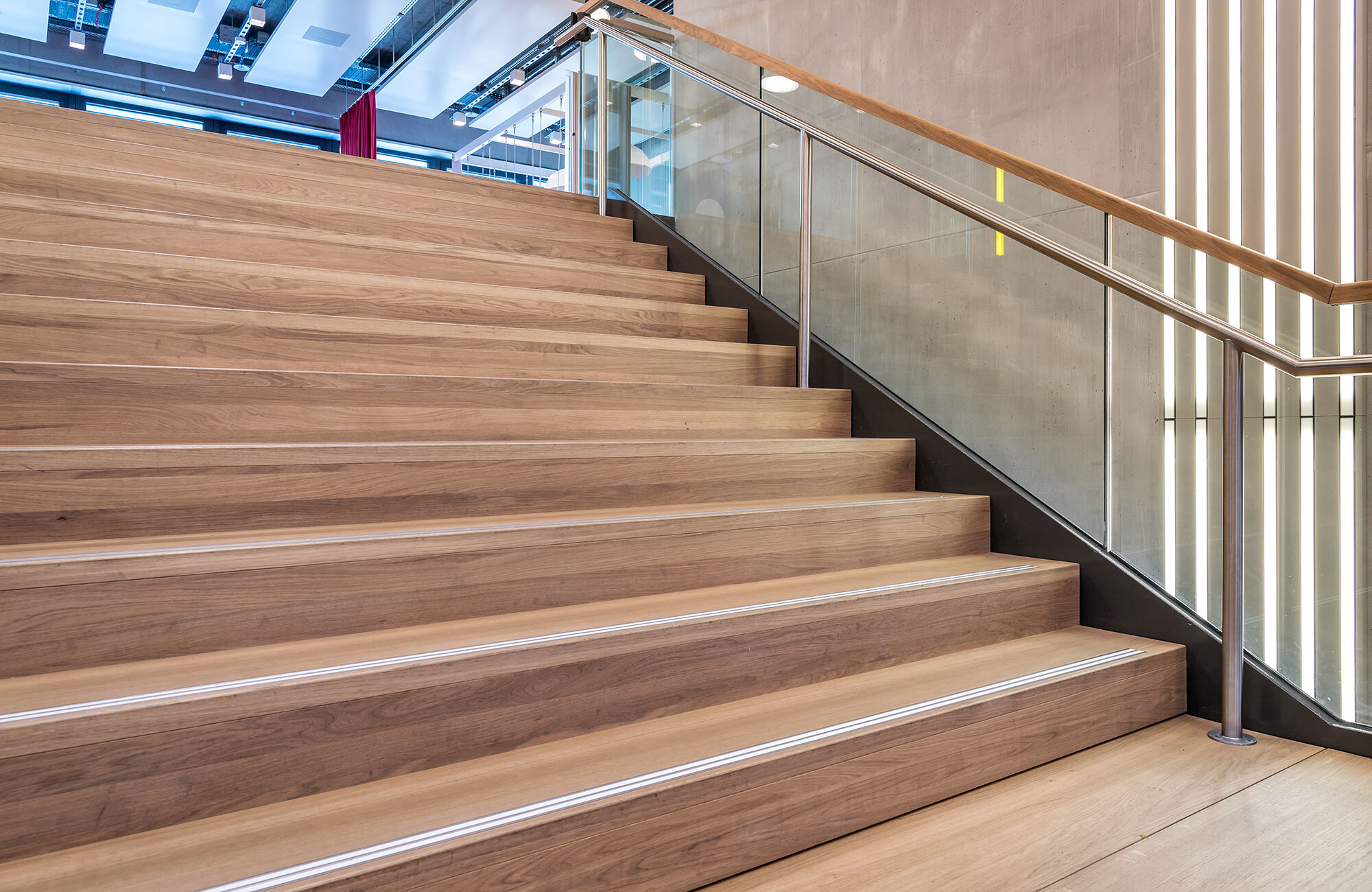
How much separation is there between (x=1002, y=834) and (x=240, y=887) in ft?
3.09

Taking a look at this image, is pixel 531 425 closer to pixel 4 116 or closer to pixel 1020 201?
pixel 1020 201

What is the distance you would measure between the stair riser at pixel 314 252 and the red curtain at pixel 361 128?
7.02m

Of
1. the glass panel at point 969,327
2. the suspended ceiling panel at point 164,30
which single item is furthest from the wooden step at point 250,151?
the suspended ceiling panel at point 164,30

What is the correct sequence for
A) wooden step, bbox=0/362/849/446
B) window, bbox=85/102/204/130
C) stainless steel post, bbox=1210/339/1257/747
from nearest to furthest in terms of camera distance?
wooden step, bbox=0/362/849/446 < stainless steel post, bbox=1210/339/1257/747 < window, bbox=85/102/204/130

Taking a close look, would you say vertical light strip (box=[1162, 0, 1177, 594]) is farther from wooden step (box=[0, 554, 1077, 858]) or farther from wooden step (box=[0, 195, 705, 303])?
wooden step (box=[0, 195, 705, 303])

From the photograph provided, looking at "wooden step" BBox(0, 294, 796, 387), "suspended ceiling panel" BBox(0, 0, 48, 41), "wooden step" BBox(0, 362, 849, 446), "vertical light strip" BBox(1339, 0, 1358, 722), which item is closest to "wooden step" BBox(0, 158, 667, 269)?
"wooden step" BBox(0, 294, 796, 387)

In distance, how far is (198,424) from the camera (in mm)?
1565

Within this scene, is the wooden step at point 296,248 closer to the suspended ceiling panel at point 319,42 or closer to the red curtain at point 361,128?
the suspended ceiling panel at point 319,42

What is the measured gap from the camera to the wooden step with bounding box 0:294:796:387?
169 cm

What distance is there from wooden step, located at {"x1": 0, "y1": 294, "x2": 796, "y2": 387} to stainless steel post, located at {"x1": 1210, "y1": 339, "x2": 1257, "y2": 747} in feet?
4.10

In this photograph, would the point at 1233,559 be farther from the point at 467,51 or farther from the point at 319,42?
the point at 319,42

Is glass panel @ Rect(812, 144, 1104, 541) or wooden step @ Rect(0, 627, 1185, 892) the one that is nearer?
wooden step @ Rect(0, 627, 1185, 892)

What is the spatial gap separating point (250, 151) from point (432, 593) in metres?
2.17

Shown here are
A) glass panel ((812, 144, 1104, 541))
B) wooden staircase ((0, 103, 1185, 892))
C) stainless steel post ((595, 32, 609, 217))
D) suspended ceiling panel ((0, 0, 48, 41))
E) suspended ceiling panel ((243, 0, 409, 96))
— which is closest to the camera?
wooden staircase ((0, 103, 1185, 892))
